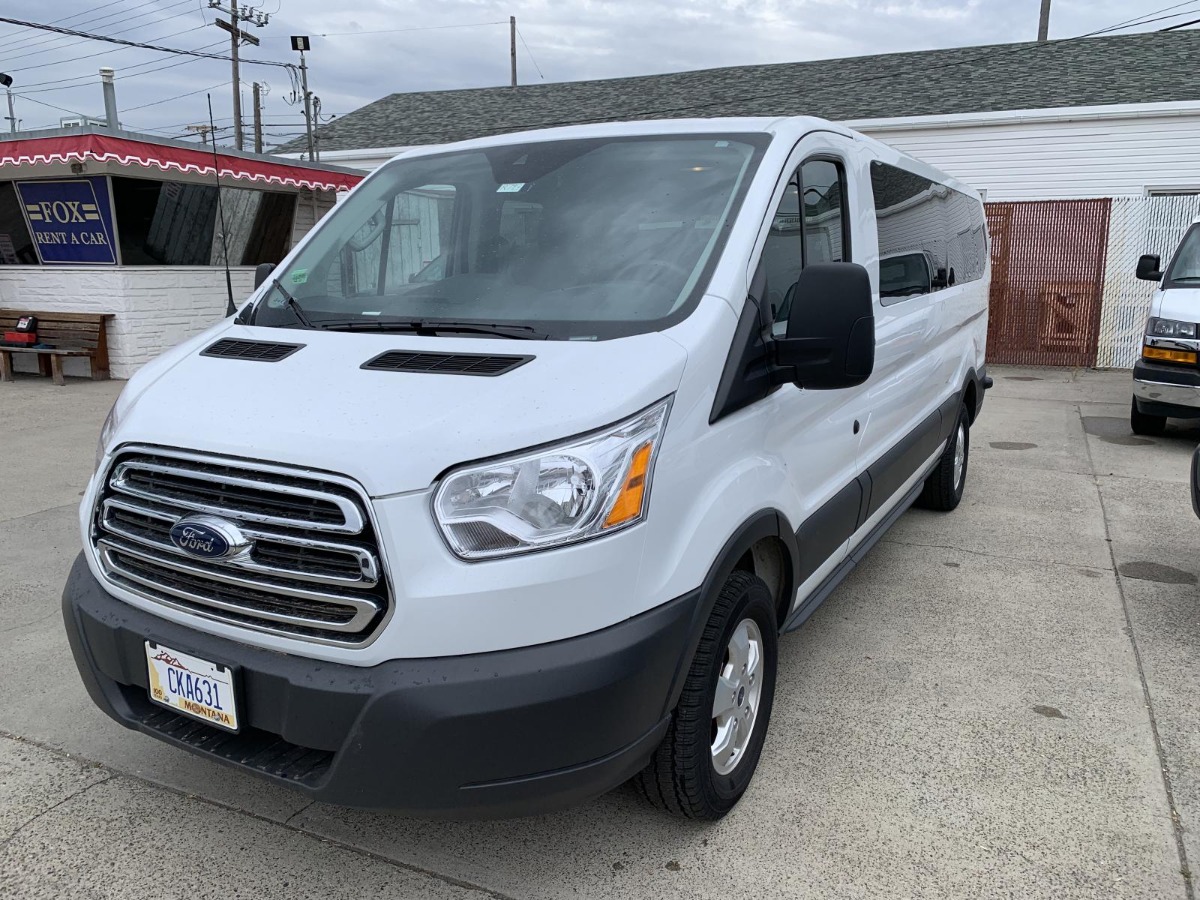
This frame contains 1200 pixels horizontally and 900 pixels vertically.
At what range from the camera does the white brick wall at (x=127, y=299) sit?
37.0 ft

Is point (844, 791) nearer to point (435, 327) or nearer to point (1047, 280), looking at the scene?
point (435, 327)

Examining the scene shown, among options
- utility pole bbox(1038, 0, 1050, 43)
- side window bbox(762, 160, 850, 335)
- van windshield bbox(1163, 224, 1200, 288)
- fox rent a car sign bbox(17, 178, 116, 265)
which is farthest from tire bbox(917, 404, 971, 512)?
utility pole bbox(1038, 0, 1050, 43)

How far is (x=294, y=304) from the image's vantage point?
3082 millimetres

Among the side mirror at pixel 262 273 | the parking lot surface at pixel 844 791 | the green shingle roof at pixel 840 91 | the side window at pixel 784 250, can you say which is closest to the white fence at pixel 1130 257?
the green shingle roof at pixel 840 91

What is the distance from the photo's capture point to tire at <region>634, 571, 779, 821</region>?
2.43 metres

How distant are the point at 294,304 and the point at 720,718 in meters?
1.88

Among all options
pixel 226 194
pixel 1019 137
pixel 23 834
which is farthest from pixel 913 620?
pixel 1019 137

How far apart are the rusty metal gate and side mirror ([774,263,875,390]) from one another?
12.2 m

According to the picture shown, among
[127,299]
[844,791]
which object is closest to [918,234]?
[844,791]

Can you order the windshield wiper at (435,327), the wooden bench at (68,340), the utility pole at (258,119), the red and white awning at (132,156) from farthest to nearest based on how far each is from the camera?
the utility pole at (258,119), the wooden bench at (68,340), the red and white awning at (132,156), the windshield wiper at (435,327)

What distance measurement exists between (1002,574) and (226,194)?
1123 cm

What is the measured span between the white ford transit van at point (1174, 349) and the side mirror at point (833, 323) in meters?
6.05

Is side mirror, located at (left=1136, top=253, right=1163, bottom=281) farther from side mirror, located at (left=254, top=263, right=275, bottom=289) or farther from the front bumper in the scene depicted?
side mirror, located at (left=254, top=263, right=275, bottom=289)

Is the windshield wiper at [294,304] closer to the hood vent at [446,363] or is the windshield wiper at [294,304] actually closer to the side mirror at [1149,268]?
the hood vent at [446,363]
